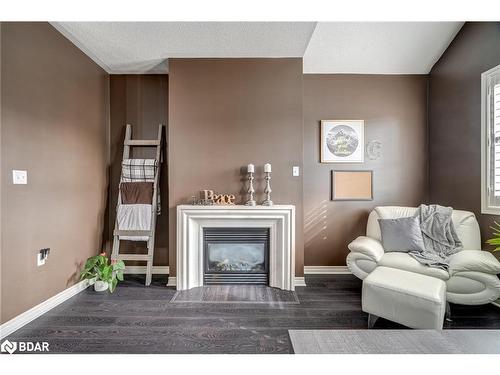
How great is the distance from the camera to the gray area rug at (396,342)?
37.5 inches

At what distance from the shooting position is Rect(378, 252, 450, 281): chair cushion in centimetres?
233

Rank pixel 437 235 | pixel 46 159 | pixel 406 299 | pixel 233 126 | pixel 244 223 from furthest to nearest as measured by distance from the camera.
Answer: pixel 233 126 → pixel 244 223 → pixel 437 235 → pixel 46 159 → pixel 406 299

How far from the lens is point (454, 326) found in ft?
7.06

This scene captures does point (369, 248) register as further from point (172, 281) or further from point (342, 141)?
point (172, 281)

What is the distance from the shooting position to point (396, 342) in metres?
1.00

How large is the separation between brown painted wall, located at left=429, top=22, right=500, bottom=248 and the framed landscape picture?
3.14ft

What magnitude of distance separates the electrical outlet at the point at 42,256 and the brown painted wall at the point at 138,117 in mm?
1129

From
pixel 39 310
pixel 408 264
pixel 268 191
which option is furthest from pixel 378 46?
pixel 39 310

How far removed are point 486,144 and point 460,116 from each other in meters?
0.52

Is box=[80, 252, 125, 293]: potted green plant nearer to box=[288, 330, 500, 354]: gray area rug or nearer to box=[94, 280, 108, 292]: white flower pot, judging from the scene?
box=[94, 280, 108, 292]: white flower pot

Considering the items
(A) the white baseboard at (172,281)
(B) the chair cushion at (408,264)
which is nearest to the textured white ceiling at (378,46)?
(B) the chair cushion at (408,264)
